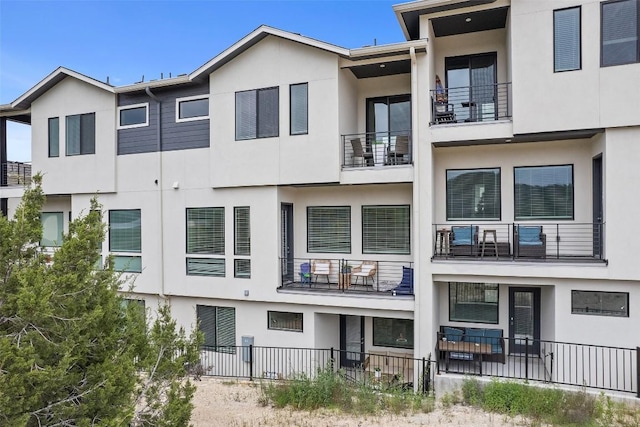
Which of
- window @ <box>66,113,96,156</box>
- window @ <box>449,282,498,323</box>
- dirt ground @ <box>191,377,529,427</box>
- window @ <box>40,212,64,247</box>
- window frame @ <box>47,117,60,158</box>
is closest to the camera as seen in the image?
dirt ground @ <box>191,377,529,427</box>

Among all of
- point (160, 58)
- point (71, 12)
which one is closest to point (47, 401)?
point (71, 12)

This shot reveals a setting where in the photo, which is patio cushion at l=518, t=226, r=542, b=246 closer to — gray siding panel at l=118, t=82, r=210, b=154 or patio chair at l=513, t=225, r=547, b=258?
patio chair at l=513, t=225, r=547, b=258

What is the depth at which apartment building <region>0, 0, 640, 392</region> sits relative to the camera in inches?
380

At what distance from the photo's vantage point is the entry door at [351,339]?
1320 cm

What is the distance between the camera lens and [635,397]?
861 centimetres

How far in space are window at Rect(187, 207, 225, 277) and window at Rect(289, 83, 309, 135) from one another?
11.8 feet

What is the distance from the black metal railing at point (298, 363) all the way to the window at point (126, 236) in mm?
4135

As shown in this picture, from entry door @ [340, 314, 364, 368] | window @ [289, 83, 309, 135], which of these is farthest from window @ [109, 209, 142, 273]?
entry door @ [340, 314, 364, 368]

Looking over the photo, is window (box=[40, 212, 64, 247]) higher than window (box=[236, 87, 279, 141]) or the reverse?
the reverse

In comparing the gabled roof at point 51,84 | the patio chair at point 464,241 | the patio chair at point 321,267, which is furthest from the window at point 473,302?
the gabled roof at point 51,84

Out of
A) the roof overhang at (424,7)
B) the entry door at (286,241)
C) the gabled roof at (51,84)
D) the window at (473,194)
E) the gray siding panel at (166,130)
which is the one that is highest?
the roof overhang at (424,7)

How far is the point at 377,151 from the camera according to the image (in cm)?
1232

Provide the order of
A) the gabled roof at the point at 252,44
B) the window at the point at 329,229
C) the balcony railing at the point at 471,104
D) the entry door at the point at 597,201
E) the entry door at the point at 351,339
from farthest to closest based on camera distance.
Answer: the entry door at the point at 351,339 < the window at the point at 329,229 < the gabled roof at the point at 252,44 < the balcony railing at the point at 471,104 < the entry door at the point at 597,201

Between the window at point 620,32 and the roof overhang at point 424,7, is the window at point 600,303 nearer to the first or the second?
the window at point 620,32
